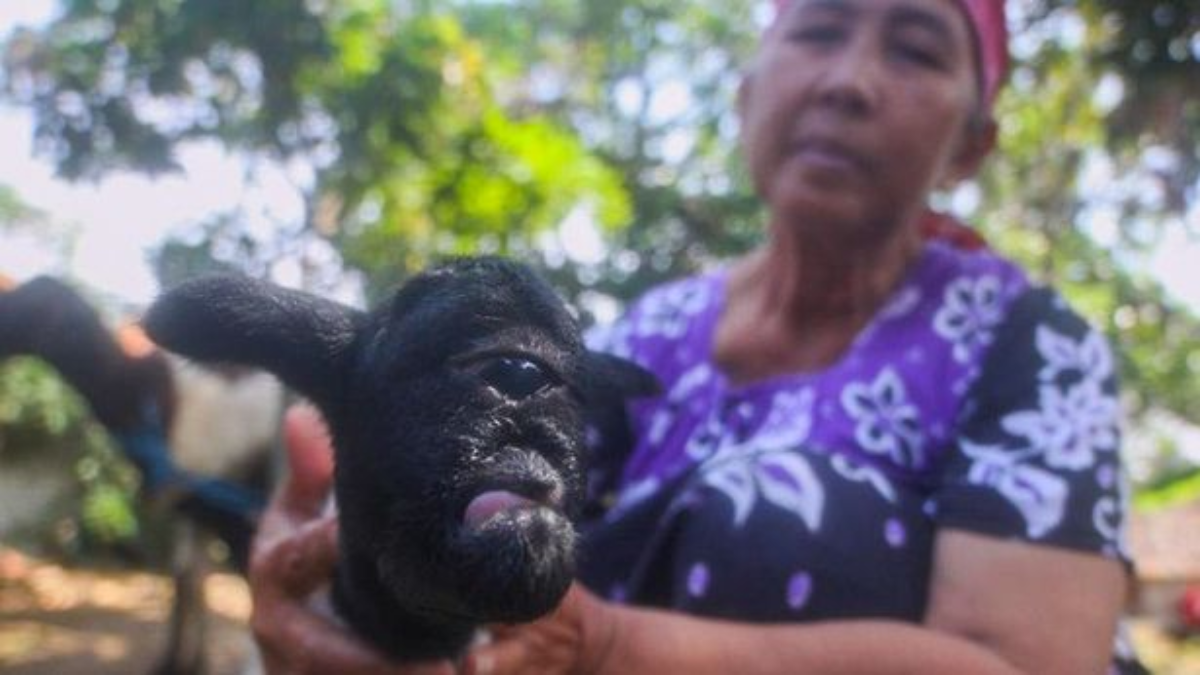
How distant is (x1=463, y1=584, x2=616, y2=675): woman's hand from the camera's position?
783 mm

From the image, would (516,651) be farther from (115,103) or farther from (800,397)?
(115,103)

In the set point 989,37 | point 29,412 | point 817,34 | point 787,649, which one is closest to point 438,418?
point 787,649

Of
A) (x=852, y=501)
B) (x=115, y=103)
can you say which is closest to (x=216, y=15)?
(x=115, y=103)

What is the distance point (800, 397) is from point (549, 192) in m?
2.67

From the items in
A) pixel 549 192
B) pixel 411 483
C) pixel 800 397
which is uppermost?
pixel 411 483

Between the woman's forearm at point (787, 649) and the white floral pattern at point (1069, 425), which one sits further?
the white floral pattern at point (1069, 425)

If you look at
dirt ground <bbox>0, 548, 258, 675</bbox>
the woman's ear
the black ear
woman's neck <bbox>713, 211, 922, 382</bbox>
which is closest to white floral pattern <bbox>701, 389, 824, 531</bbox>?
woman's neck <bbox>713, 211, 922, 382</bbox>

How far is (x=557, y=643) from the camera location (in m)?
0.84

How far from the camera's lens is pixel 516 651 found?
799 mm

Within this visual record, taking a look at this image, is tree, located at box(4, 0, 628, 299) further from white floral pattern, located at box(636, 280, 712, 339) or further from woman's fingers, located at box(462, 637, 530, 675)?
woman's fingers, located at box(462, 637, 530, 675)

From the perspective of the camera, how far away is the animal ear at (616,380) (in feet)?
2.70

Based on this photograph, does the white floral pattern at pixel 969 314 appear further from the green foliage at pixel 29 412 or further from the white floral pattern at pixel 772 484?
the green foliage at pixel 29 412

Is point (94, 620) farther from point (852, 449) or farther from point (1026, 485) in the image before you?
point (1026, 485)

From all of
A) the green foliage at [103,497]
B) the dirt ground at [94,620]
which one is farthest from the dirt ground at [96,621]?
the green foliage at [103,497]
